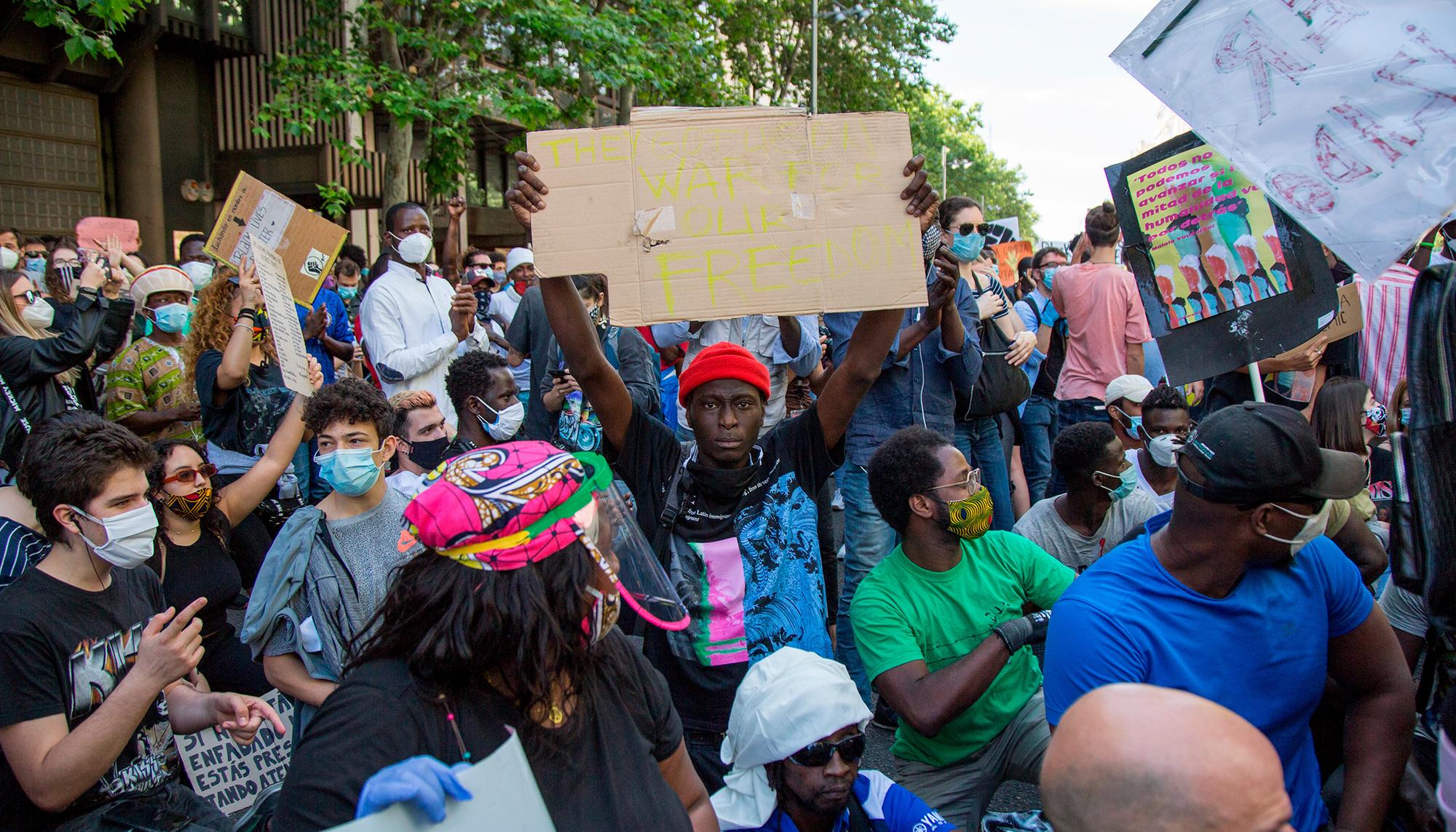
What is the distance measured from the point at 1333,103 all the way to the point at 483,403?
3610 mm

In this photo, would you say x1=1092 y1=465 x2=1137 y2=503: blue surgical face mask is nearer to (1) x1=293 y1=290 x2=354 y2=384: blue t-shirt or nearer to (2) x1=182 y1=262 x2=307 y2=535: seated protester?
(2) x1=182 y1=262 x2=307 y2=535: seated protester

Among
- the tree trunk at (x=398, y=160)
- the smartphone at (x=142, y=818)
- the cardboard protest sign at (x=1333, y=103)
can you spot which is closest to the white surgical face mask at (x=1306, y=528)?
the cardboard protest sign at (x=1333, y=103)

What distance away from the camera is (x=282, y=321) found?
481 centimetres

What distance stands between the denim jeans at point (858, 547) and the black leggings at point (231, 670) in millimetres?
2329

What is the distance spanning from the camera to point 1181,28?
245 cm

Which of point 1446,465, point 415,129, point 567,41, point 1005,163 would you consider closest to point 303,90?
point 567,41

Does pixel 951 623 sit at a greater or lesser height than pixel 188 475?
lesser

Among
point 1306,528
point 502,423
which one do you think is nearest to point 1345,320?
point 1306,528

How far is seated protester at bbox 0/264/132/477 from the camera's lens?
5273 mm

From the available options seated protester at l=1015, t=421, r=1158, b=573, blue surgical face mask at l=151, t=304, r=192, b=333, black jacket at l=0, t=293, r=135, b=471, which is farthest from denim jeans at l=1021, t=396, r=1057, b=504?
black jacket at l=0, t=293, r=135, b=471

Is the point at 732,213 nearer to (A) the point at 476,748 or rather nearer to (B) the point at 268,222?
(A) the point at 476,748

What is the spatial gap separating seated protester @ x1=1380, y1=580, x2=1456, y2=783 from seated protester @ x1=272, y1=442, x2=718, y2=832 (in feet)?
6.58

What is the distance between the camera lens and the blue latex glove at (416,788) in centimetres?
143

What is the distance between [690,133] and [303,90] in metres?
10.4
